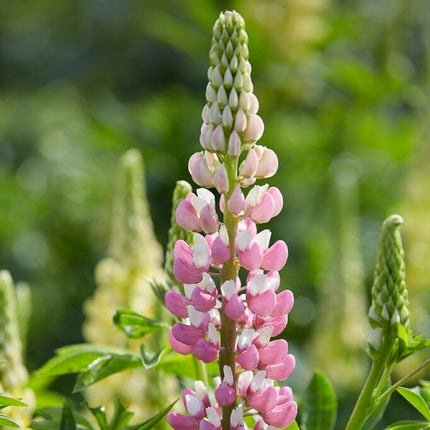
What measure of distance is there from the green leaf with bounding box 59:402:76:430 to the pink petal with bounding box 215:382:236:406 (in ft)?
0.38

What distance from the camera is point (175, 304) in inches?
23.0

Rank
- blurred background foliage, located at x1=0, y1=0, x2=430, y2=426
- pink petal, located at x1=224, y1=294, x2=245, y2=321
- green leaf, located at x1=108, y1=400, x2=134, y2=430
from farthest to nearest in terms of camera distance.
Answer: blurred background foliage, located at x1=0, y1=0, x2=430, y2=426
green leaf, located at x1=108, y1=400, x2=134, y2=430
pink petal, located at x1=224, y1=294, x2=245, y2=321

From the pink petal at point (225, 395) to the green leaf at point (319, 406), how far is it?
0.42 feet

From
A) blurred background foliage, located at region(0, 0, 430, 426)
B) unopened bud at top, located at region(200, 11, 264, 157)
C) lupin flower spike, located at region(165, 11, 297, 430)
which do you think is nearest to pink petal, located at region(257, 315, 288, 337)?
lupin flower spike, located at region(165, 11, 297, 430)

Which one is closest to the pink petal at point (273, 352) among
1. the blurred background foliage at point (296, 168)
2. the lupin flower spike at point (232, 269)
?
the lupin flower spike at point (232, 269)

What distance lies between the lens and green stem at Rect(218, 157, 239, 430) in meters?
0.57

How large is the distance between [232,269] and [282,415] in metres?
0.10

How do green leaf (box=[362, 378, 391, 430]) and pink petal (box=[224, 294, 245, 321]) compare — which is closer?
pink petal (box=[224, 294, 245, 321])

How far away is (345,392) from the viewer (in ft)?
4.04

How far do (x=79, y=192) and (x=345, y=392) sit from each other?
121 cm

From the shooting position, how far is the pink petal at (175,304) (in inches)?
23.0

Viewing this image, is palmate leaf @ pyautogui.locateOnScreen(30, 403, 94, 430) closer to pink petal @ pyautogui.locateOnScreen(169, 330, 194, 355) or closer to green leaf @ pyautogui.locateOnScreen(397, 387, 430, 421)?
pink petal @ pyautogui.locateOnScreen(169, 330, 194, 355)

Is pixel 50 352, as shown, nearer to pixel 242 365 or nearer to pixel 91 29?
pixel 242 365

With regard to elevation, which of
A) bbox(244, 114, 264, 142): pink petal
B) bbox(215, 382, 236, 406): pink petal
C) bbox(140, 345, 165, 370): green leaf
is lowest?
bbox(140, 345, 165, 370): green leaf
